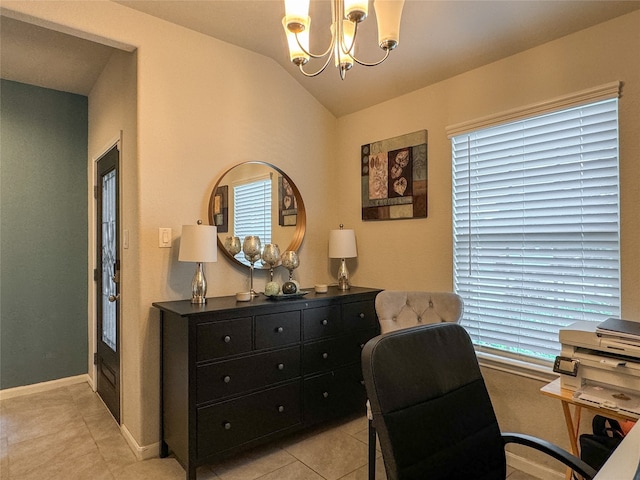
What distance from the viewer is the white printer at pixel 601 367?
149 centimetres

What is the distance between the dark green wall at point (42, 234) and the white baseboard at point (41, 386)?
0.13 ft

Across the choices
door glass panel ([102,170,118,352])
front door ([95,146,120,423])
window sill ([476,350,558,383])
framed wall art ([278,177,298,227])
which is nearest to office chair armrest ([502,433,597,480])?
window sill ([476,350,558,383])

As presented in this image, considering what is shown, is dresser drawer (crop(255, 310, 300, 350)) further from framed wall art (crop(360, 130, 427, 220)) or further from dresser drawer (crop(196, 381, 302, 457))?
framed wall art (crop(360, 130, 427, 220))

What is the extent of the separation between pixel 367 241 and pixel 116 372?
2.13m

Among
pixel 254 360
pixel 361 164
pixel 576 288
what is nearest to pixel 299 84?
pixel 361 164

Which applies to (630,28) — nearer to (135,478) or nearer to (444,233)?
(444,233)

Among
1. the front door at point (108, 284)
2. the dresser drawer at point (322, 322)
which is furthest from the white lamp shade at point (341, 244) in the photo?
the front door at point (108, 284)

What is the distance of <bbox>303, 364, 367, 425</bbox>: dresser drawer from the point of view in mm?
2492

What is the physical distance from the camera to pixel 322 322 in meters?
2.57

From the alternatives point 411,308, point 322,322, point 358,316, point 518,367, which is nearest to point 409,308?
point 411,308

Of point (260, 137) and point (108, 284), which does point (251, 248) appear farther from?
point (108, 284)

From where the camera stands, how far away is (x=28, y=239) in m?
3.27

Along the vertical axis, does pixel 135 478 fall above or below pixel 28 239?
below

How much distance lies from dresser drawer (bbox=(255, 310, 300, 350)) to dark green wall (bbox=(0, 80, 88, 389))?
7.37 ft
